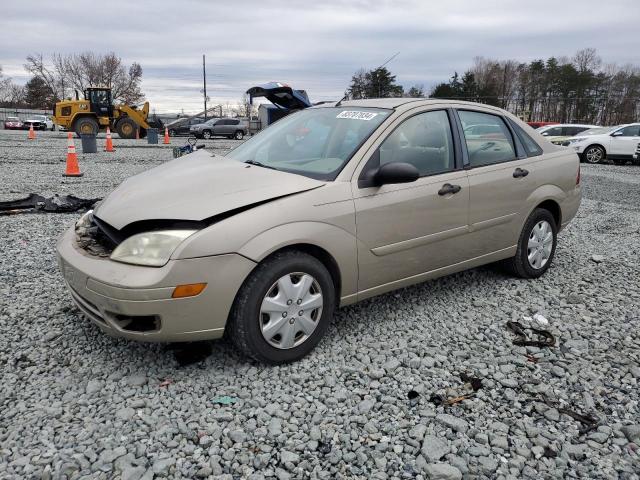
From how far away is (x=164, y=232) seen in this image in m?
2.70

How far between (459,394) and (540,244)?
7.65ft

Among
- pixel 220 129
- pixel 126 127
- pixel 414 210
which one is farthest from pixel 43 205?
pixel 220 129

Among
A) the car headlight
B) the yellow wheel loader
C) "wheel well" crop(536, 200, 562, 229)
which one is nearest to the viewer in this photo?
the car headlight

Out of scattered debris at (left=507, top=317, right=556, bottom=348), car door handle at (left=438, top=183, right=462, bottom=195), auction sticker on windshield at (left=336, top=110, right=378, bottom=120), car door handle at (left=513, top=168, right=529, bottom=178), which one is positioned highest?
auction sticker on windshield at (left=336, top=110, right=378, bottom=120)

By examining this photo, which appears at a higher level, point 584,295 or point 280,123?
point 280,123

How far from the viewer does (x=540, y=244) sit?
4.63m

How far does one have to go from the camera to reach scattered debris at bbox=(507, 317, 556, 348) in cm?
341

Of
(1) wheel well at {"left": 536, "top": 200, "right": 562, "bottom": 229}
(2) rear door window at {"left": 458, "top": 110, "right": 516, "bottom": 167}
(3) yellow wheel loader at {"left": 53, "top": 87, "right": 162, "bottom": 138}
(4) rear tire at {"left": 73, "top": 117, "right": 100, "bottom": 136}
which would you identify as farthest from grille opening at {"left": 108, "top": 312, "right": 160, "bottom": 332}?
(4) rear tire at {"left": 73, "top": 117, "right": 100, "bottom": 136}

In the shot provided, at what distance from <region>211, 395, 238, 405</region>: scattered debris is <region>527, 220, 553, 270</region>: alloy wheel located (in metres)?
3.01

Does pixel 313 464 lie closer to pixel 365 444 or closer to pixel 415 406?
pixel 365 444

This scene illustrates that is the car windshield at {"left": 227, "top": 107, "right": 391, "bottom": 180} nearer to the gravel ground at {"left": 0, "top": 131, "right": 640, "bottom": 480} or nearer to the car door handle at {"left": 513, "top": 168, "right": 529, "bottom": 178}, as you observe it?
the gravel ground at {"left": 0, "top": 131, "right": 640, "bottom": 480}

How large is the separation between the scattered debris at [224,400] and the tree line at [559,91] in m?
45.3

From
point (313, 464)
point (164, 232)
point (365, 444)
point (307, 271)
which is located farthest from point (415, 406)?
point (164, 232)

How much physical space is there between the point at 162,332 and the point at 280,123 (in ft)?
7.19
